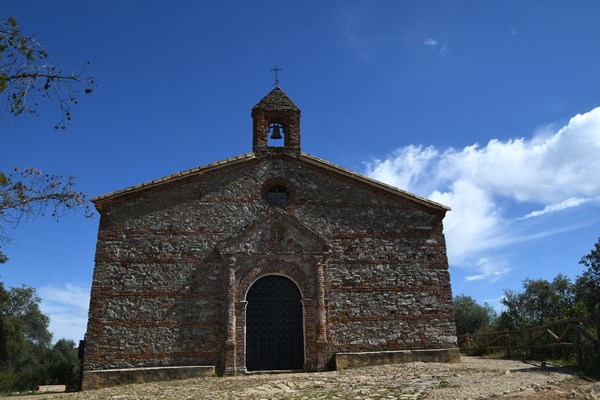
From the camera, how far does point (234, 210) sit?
47.2 feet

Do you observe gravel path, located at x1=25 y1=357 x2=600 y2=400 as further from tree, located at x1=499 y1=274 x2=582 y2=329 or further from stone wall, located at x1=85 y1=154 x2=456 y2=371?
tree, located at x1=499 y1=274 x2=582 y2=329

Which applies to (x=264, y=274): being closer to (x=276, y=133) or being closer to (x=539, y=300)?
(x=276, y=133)

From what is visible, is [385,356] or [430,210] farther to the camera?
[430,210]

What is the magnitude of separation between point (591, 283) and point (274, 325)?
26.9 meters

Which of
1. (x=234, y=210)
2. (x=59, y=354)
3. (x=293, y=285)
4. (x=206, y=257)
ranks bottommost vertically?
(x=59, y=354)

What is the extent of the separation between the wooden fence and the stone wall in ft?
9.47

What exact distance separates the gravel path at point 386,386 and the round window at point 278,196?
537 centimetres

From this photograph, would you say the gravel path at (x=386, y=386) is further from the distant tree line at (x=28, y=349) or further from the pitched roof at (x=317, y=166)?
the distant tree line at (x=28, y=349)

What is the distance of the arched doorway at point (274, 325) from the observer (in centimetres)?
1309

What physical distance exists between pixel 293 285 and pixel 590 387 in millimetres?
7863

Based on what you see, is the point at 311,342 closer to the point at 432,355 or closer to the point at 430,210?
the point at 432,355

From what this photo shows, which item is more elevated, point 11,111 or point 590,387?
point 11,111

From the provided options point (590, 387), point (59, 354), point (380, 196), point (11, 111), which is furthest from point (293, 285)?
point (59, 354)

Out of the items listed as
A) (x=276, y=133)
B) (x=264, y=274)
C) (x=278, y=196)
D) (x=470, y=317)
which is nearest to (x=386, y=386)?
(x=264, y=274)
